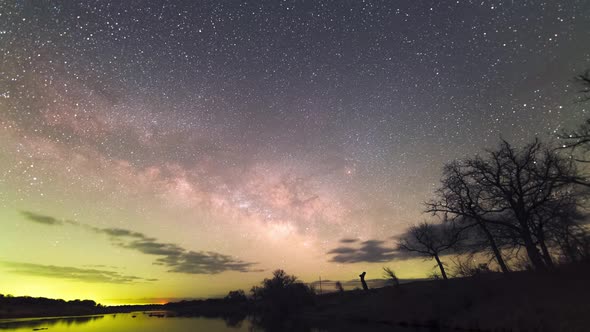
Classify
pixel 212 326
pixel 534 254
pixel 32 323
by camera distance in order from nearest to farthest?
pixel 534 254 → pixel 212 326 → pixel 32 323

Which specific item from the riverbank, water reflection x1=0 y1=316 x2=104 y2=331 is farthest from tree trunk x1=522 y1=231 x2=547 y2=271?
water reflection x1=0 y1=316 x2=104 y2=331

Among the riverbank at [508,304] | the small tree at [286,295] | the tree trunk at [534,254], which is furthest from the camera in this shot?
the small tree at [286,295]

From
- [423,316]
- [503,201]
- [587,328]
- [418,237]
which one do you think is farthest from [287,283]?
[587,328]

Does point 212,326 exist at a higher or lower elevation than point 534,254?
lower

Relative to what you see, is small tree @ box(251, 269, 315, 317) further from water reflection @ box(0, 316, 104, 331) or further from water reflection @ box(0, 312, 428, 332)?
water reflection @ box(0, 316, 104, 331)

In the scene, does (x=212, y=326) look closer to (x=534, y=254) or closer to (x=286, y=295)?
(x=286, y=295)

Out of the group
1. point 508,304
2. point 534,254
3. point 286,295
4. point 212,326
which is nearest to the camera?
point 508,304

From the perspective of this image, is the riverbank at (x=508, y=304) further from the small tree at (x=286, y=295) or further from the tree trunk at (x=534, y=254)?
the small tree at (x=286, y=295)

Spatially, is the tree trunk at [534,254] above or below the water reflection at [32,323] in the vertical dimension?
above

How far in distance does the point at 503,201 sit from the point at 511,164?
3.69 metres

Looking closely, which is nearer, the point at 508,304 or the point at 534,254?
the point at 508,304

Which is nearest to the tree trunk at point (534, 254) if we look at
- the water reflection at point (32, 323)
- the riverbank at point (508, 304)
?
the riverbank at point (508, 304)

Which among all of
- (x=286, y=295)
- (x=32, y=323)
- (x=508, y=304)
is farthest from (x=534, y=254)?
(x=32, y=323)

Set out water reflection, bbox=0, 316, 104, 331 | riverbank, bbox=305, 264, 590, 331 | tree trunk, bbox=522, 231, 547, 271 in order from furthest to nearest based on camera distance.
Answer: water reflection, bbox=0, 316, 104, 331
tree trunk, bbox=522, 231, 547, 271
riverbank, bbox=305, 264, 590, 331
